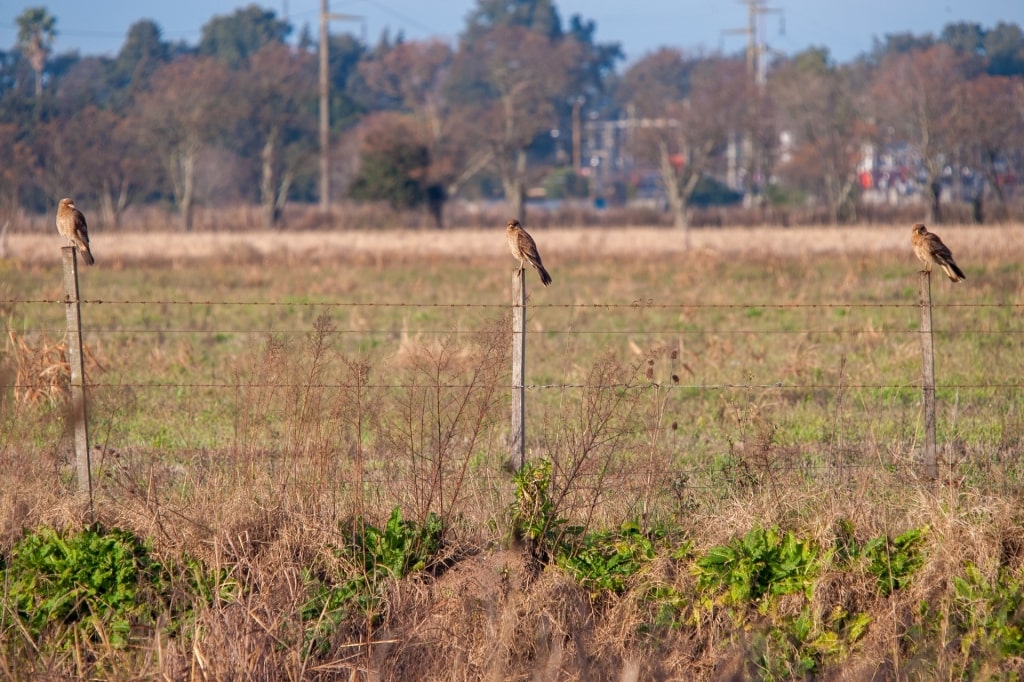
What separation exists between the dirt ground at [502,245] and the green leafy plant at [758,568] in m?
20.5

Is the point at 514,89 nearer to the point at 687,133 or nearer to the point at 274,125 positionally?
the point at 687,133

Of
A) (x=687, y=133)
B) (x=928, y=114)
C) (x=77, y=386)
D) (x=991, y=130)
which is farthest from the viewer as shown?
(x=687, y=133)

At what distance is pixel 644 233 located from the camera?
3709cm

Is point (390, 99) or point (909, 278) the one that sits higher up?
point (390, 99)

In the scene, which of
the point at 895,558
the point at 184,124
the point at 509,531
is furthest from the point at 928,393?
the point at 184,124

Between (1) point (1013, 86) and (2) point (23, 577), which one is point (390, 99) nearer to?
(1) point (1013, 86)

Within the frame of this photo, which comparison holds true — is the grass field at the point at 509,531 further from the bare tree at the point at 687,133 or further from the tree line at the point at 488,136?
the bare tree at the point at 687,133

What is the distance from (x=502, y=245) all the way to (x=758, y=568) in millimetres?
28220

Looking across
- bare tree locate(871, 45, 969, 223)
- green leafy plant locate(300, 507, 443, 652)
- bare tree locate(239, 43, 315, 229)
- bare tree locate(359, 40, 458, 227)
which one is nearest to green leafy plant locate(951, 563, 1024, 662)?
green leafy plant locate(300, 507, 443, 652)

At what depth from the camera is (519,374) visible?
21.1 ft

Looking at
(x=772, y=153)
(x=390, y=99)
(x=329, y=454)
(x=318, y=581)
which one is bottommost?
(x=318, y=581)

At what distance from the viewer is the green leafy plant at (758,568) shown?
5.88 metres

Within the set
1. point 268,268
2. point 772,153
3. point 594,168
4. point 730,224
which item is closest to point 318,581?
point 268,268

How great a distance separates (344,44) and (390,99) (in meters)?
14.0
